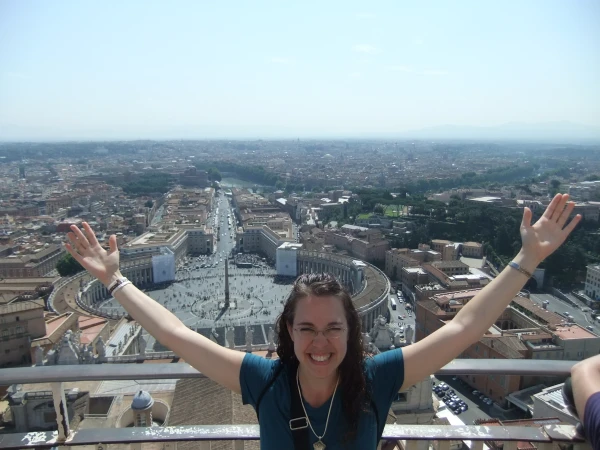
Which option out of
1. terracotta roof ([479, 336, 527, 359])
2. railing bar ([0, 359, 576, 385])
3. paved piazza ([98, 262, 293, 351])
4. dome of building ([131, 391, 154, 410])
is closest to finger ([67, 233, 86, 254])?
railing bar ([0, 359, 576, 385])

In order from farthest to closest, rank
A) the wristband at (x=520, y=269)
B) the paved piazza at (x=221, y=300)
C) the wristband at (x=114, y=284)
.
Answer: the paved piazza at (x=221, y=300), the wristband at (x=114, y=284), the wristband at (x=520, y=269)

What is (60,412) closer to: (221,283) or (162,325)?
(162,325)

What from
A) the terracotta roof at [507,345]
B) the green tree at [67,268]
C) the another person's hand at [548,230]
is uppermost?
the another person's hand at [548,230]

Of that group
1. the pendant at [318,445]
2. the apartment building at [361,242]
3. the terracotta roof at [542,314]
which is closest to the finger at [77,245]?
the pendant at [318,445]

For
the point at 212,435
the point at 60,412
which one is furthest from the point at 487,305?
the point at 60,412

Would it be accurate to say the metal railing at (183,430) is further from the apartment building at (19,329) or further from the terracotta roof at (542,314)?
the terracotta roof at (542,314)

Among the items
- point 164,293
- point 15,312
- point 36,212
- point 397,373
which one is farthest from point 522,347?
point 36,212
